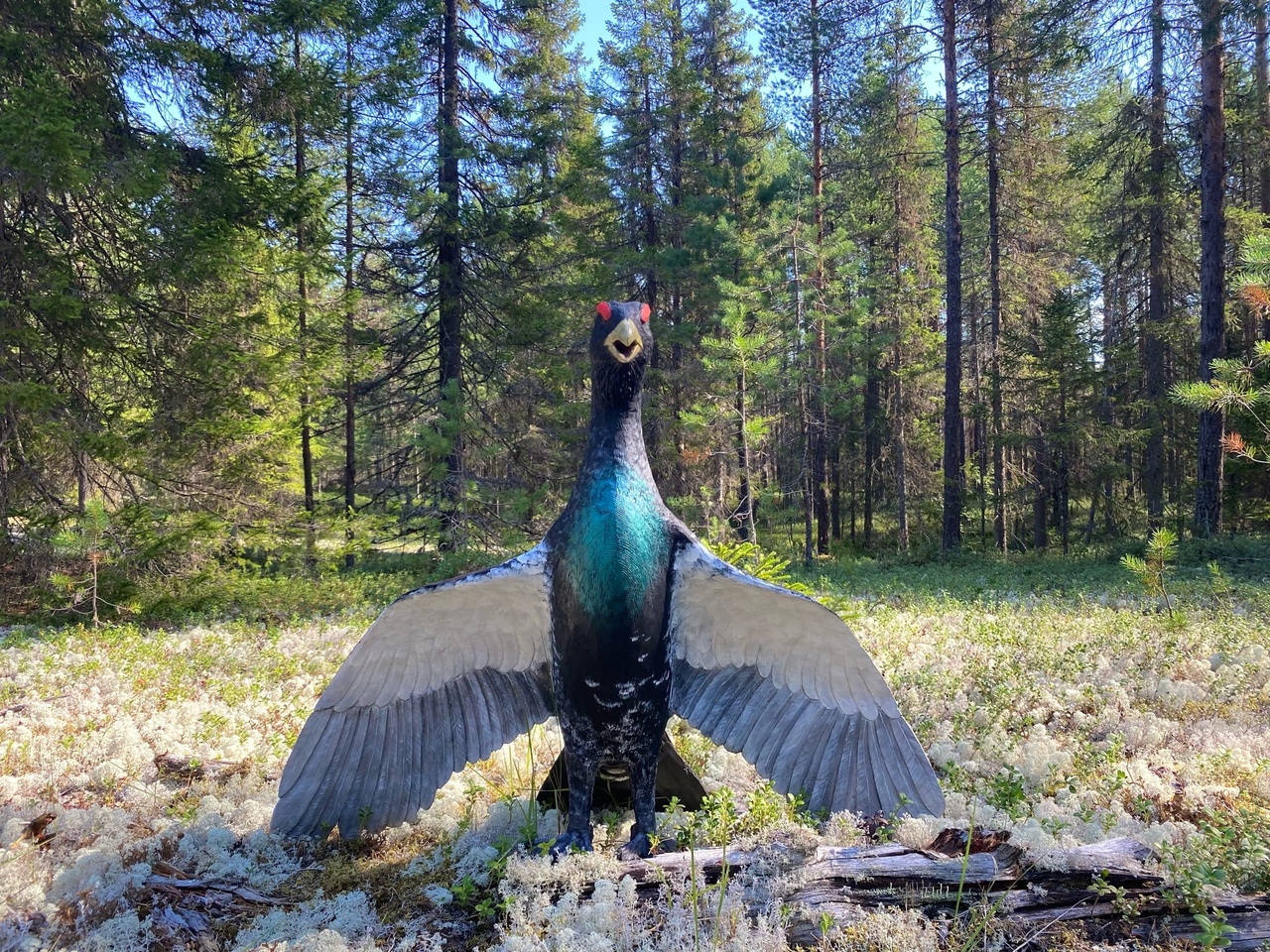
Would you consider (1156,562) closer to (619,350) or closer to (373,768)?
(619,350)

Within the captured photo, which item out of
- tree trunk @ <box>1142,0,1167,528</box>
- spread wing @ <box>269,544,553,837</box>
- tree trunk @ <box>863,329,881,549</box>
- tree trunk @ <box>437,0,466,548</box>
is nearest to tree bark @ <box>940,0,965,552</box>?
tree trunk @ <box>1142,0,1167,528</box>

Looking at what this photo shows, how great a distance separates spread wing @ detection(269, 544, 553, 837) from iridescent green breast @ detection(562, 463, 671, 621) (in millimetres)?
207

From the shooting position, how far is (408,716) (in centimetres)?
280

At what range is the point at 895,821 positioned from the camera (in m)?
2.75

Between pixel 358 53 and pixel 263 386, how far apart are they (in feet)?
29.5

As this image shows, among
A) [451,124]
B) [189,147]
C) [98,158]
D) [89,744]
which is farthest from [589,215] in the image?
[89,744]

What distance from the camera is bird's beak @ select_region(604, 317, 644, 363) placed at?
2658mm

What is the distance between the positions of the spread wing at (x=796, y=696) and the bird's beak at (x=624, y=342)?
770mm

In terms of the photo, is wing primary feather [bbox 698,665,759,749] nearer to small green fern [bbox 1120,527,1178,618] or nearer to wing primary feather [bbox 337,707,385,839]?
wing primary feather [bbox 337,707,385,839]

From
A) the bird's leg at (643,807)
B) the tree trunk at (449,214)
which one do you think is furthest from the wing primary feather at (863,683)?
the tree trunk at (449,214)

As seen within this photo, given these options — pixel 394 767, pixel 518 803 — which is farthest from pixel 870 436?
pixel 394 767

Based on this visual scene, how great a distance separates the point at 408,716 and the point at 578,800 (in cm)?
77

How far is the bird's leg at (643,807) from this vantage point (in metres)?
2.77

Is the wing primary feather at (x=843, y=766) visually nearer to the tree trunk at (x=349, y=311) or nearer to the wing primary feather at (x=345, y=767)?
the wing primary feather at (x=345, y=767)
